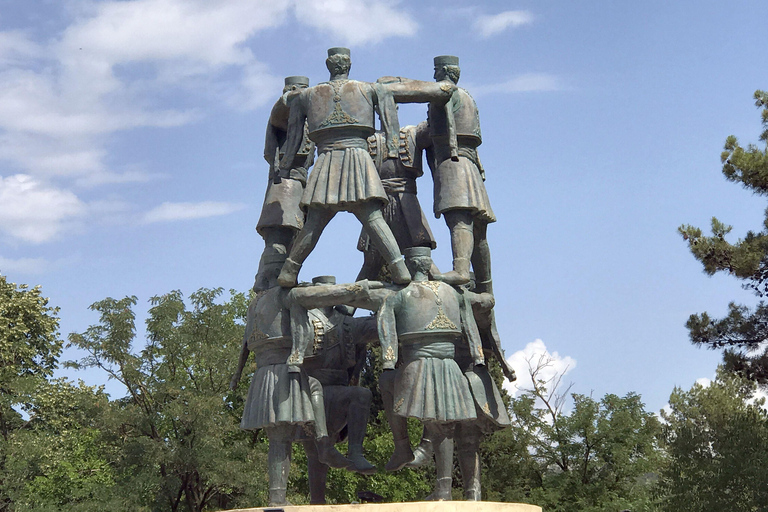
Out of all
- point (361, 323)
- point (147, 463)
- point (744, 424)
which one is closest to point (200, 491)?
point (147, 463)

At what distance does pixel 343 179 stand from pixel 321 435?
2464 millimetres

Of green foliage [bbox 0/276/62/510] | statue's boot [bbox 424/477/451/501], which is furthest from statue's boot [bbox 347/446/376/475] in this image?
green foliage [bbox 0/276/62/510]

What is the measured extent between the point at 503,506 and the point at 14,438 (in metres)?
19.6

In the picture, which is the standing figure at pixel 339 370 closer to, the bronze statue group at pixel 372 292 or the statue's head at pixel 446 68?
the bronze statue group at pixel 372 292

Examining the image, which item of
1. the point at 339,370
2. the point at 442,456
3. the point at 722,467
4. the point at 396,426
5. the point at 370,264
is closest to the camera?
the point at 442,456

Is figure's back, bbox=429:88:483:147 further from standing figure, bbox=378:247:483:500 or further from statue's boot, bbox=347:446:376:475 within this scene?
statue's boot, bbox=347:446:376:475

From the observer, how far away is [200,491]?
25.2m

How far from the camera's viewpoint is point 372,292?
1019 centimetres

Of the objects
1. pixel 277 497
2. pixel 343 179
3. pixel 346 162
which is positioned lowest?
pixel 277 497

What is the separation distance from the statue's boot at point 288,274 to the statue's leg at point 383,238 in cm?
81

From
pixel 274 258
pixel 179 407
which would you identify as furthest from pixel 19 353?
pixel 274 258

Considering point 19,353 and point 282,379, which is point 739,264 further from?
point 19,353

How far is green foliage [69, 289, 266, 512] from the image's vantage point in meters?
23.9

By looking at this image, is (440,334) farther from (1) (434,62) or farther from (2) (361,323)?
(1) (434,62)
